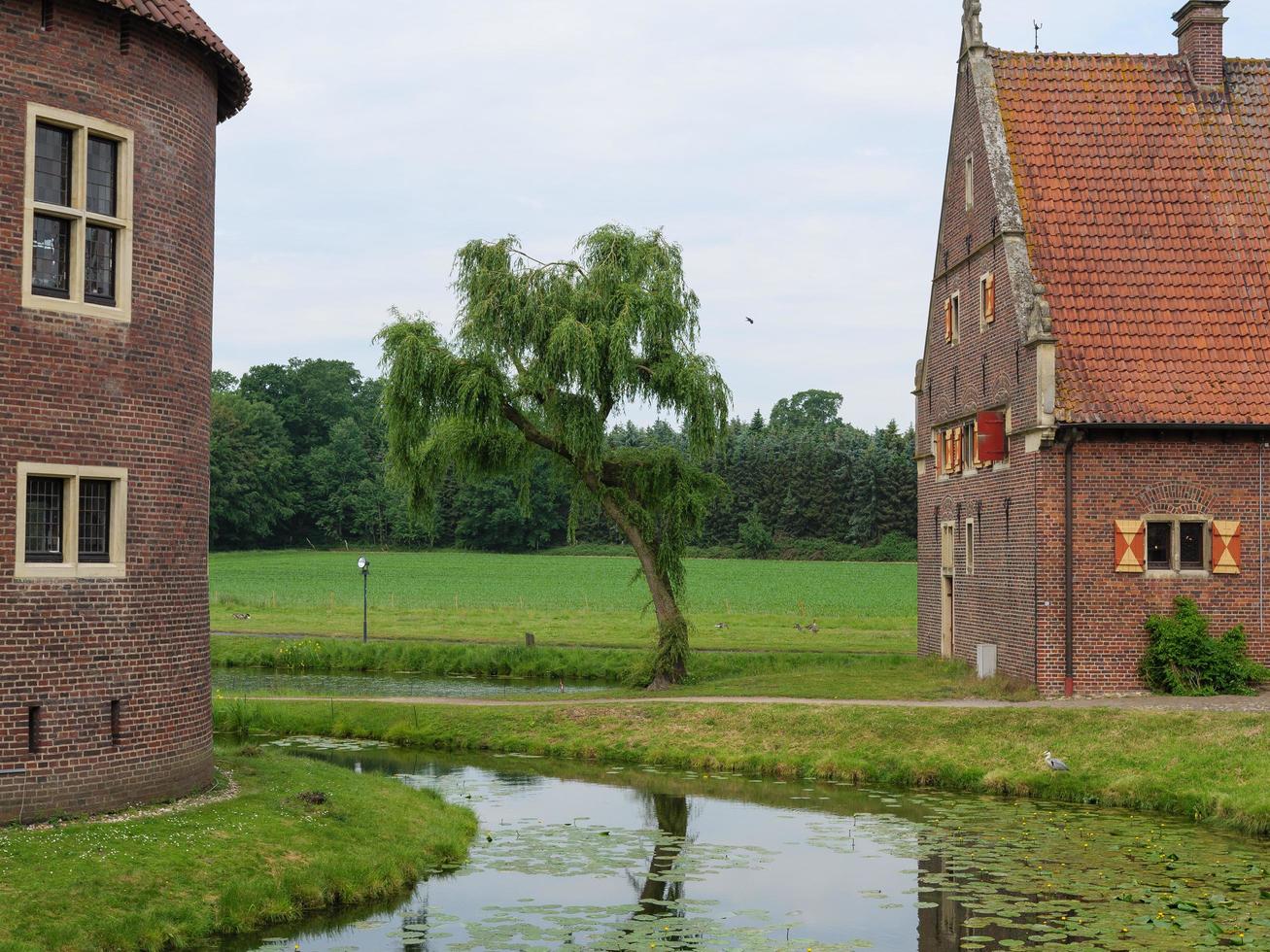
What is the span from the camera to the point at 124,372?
51.6 ft

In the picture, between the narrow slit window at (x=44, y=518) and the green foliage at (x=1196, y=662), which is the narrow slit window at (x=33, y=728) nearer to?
the narrow slit window at (x=44, y=518)

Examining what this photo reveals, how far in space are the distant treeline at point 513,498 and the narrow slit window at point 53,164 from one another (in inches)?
3319

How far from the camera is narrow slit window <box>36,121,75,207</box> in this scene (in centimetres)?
1505

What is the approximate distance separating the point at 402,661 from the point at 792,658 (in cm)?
1075

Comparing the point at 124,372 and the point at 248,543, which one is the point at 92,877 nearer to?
the point at 124,372

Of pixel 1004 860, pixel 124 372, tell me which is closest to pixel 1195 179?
pixel 1004 860

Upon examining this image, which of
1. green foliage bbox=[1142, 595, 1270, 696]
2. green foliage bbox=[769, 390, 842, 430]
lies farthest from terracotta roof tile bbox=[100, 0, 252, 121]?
green foliage bbox=[769, 390, 842, 430]

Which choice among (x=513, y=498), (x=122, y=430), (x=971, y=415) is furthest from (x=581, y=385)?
(x=513, y=498)

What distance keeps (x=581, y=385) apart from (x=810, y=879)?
16.2 meters

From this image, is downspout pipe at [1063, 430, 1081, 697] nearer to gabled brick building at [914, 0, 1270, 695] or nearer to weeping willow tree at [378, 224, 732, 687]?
gabled brick building at [914, 0, 1270, 695]

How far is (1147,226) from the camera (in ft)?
92.4

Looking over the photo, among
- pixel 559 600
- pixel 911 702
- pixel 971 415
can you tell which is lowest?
pixel 911 702

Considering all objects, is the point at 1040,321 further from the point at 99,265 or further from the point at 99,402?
the point at 99,402

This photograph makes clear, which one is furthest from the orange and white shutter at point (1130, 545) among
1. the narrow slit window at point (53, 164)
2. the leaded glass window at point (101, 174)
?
the narrow slit window at point (53, 164)
